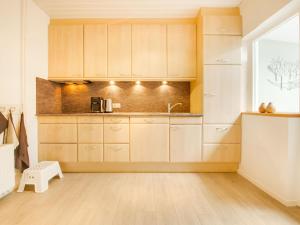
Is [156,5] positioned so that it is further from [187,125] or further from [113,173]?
[113,173]

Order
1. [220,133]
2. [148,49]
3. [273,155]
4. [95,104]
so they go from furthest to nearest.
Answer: [95,104], [148,49], [220,133], [273,155]

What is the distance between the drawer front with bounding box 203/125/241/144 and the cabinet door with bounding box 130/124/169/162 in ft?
1.89

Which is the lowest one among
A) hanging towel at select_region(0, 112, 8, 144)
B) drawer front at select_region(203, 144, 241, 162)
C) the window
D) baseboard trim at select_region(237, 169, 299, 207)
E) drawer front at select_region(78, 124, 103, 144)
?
Answer: baseboard trim at select_region(237, 169, 299, 207)

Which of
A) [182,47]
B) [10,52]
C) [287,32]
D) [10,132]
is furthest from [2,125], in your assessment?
[287,32]

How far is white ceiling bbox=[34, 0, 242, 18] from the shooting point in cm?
277

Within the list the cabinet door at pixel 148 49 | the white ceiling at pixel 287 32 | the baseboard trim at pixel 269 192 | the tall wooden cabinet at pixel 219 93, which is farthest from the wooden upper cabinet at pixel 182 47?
the baseboard trim at pixel 269 192

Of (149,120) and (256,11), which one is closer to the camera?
(256,11)

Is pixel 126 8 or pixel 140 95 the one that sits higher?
pixel 126 8

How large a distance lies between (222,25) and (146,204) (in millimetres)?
2591

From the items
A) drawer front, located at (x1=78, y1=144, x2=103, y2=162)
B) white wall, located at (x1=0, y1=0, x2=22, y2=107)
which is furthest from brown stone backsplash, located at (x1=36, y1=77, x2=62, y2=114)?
drawer front, located at (x1=78, y1=144, x2=103, y2=162)

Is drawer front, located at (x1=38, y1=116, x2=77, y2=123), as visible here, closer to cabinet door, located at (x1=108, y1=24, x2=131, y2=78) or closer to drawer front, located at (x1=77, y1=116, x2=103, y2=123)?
drawer front, located at (x1=77, y1=116, x2=103, y2=123)

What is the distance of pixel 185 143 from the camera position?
2.89 metres

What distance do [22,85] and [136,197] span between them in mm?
1977

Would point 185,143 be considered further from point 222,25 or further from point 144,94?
point 222,25
